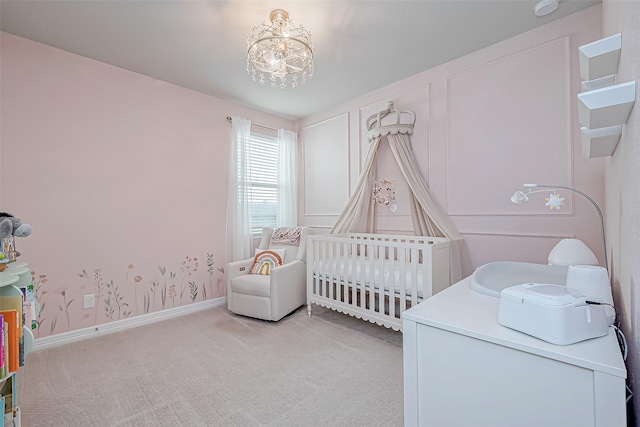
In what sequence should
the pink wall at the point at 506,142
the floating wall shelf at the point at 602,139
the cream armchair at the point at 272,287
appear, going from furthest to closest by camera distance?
1. the cream armchair at the point at 272,287
2. the pink wall at the point at 506,142
3. the floating wall shelf at the point at 602,139

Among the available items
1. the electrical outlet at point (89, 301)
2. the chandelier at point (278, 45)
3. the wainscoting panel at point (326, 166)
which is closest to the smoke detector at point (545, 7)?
the chandelier at point (278, 45)

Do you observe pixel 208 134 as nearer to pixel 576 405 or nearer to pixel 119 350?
pixel 119 350

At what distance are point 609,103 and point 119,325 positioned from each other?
356 centimetres

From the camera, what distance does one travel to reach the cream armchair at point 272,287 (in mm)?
2725

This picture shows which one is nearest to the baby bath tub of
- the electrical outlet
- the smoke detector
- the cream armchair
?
the smoke detector

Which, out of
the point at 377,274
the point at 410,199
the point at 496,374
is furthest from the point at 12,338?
the point at 410,199

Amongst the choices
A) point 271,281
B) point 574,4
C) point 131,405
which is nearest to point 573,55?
point 574,4

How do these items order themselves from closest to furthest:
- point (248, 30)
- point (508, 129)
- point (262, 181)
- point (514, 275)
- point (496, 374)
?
point (496, 374) → point (514, 275) → point (248, 30) → point (508, 129) → point (262, 181)

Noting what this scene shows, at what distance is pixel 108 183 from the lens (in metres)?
2.60

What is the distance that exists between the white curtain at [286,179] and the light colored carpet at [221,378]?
1683 millimetres

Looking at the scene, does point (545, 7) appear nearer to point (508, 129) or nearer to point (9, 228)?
point (508, 129)

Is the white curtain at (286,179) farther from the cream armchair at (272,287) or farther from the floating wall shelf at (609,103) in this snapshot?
the floating wall shelf at (609,103)

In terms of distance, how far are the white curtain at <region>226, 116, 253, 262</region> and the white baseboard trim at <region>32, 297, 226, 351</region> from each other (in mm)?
608

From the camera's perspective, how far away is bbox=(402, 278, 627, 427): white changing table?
0.66 metres
